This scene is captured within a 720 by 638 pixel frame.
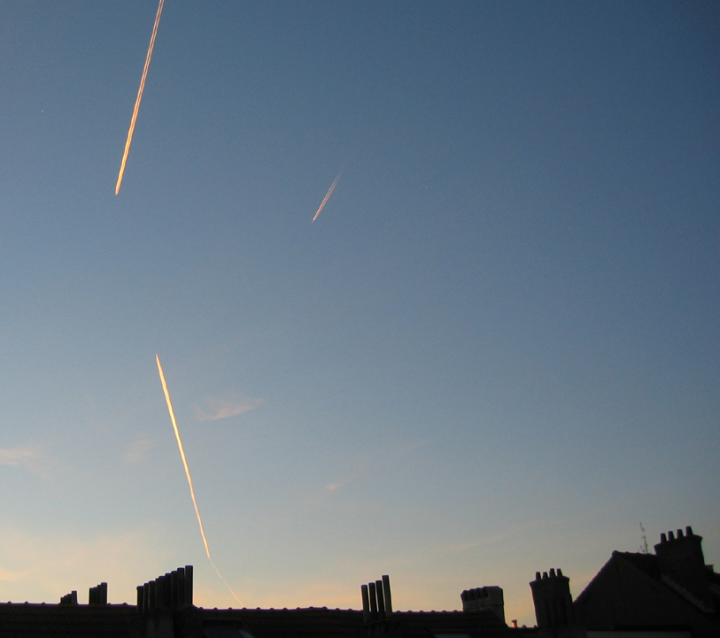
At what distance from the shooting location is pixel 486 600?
3278cm

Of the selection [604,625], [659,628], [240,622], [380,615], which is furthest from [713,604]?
[240,622]

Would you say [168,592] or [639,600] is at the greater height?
[168,592]

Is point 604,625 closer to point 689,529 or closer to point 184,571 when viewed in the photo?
point 689,529

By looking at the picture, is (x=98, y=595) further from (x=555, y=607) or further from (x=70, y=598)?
(x=555, y=607)

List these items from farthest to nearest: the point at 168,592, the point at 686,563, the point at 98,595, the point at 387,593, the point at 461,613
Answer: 1. the point at 686,563
2. the point at 461,613
3. the point at 98,595
4. the point at 387,593
5. the point at 168,592

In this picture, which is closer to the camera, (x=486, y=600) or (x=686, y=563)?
(x=486, y=600)

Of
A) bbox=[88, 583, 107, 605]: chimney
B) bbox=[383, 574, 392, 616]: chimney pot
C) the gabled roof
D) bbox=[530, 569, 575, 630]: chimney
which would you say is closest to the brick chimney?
bbox=[530, 569, 575, 630]: chimney

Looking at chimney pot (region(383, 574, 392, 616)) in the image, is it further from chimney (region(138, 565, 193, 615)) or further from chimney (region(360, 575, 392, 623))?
chimney (region(138, 565, 193, 615))

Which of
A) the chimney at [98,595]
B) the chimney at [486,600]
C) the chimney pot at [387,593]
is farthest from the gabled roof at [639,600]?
the chimney at [98,595]

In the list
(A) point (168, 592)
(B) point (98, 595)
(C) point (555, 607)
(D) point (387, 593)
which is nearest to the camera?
(A) point (168, 592)

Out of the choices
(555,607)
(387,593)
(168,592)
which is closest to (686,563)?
(555,607)

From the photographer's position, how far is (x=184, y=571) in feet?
64.5

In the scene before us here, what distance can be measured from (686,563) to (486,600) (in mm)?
10418

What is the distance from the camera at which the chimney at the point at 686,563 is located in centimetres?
3369
